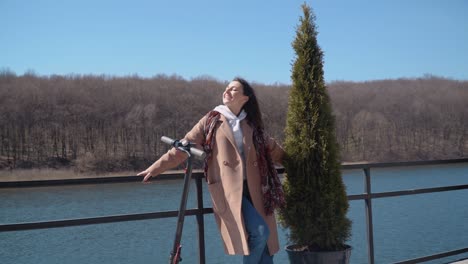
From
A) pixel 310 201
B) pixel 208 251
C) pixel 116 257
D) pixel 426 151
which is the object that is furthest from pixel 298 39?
pixel 426 151

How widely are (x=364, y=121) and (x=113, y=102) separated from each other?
17.6 meters

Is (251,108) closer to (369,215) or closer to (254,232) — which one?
(254,232)

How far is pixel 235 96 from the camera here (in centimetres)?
291

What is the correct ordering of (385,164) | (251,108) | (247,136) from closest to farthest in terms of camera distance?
1. (247,136)
2. (251,108)
3. (385,164)

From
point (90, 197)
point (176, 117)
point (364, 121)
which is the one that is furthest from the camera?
point (364, 121)

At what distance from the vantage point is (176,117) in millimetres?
32562

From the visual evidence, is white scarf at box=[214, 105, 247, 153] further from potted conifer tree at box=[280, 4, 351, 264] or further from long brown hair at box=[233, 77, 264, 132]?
potted conifer tree at box=[280, 4, 351, 264]

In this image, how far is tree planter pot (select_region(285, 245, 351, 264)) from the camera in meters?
3.01

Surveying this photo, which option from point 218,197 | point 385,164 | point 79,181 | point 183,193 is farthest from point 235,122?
point 385,164

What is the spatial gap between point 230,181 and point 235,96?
0.50 meters

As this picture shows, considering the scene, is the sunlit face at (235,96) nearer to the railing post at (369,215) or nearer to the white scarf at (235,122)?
the white scarf at (235,122)

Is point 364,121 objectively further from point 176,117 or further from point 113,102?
point 113,102

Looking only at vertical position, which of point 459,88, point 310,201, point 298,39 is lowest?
point 310,201

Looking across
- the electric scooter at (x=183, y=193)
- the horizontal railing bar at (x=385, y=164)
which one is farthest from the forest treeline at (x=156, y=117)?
the electric scooter at (x=183, y=193)
